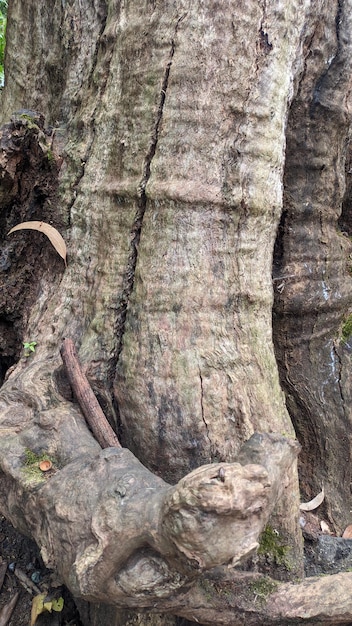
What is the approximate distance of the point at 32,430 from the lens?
1953mm

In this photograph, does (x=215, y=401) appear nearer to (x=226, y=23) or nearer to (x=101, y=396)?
(x=101, y=396)

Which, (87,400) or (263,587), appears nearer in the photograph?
(263,587)

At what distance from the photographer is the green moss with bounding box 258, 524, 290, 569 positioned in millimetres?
1970

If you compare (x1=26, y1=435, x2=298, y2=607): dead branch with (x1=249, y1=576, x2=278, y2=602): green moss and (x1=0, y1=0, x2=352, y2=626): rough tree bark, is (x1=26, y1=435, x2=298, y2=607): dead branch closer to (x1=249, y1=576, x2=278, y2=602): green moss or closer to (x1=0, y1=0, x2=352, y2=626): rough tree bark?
(x1=0, y1=0, x2=352, y2=626): rough tree bark

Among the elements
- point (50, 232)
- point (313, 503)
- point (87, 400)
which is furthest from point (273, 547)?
point (50, 232)

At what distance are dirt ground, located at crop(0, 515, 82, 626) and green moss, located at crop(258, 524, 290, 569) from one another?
90 centimetres

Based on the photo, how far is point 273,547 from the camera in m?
1.99

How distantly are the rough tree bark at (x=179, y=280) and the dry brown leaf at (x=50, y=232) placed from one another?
57mm

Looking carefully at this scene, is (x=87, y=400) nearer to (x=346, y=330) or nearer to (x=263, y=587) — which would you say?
(x=263, y=587)

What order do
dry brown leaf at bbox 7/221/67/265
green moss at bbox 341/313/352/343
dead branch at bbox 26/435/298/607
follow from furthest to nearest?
green moss at bbox 341/313/352/343 → dry brown leaf at bbox 7/221/67/265 → dead branch at bbox 26/435/298/607

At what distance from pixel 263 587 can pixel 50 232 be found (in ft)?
5.79

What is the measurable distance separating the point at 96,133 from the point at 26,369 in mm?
1156

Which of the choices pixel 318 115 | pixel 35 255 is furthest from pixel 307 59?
pixel 35 255

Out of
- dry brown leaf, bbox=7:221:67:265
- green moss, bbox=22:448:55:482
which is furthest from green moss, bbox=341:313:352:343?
green moss, bbox=22:448:55:482
